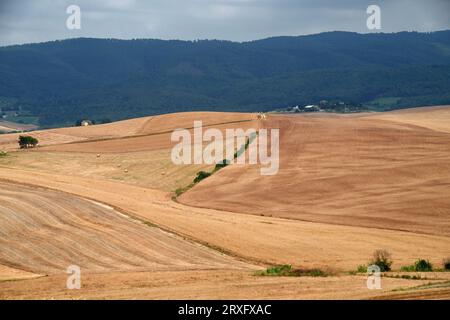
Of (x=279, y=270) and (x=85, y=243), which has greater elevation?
(x=85, y=243)

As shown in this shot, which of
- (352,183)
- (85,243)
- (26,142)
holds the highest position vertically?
(26,142)

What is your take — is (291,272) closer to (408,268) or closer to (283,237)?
(408,268)

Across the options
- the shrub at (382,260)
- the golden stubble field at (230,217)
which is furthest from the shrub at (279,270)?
the shrub at (382,260)

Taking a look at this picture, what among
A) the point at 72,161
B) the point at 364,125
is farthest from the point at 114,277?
the point at 364,125

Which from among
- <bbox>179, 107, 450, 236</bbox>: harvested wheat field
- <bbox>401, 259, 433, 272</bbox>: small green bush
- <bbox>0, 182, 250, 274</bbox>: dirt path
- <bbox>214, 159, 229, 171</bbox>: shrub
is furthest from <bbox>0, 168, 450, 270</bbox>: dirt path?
<bbox>214, 159, 229, 171</bbox>: shrub

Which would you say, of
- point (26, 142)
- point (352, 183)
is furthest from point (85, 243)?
point (26, 142)
